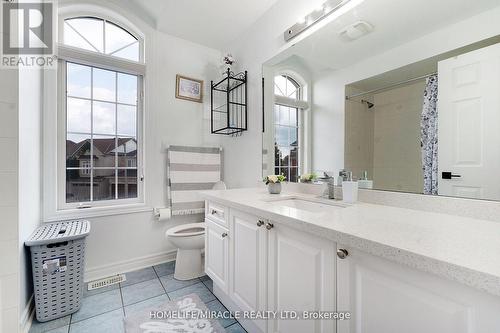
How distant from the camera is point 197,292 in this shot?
1822 mm

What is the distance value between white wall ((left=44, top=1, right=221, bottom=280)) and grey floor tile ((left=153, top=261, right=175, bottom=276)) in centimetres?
7

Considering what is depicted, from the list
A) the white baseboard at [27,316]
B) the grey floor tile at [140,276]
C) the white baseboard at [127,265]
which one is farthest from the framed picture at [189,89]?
the white baseboard at [27,316]

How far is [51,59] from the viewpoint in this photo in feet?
6.08

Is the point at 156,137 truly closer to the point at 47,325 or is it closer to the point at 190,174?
the point at 190,174

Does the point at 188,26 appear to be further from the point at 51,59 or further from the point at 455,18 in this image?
the point at 455,18

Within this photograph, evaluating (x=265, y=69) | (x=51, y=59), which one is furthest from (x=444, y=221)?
(x=51, y=59)

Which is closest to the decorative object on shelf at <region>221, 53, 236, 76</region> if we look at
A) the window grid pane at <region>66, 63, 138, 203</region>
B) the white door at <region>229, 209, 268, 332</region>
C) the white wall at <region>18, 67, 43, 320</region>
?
the window grid pane at <region>66, 63, 138, 203</region>

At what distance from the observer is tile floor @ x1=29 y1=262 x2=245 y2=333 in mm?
1443

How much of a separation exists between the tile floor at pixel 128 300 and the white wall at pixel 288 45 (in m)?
1.09

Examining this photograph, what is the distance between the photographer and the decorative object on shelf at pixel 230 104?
234cm

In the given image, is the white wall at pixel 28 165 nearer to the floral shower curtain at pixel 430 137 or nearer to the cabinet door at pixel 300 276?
the cabinet door at pixel 300 276

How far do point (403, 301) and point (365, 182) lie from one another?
80cm

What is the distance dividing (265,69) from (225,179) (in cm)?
134

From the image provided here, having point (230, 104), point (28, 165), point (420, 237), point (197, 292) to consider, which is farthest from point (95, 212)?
point (420, 237)
